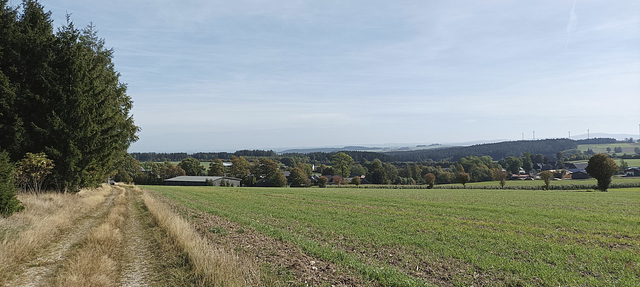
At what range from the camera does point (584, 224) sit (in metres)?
17.3

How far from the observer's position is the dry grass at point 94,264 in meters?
6.69

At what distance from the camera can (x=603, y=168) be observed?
5469 cm

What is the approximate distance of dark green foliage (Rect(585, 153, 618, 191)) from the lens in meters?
54.3

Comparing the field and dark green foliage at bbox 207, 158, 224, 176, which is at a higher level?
the field

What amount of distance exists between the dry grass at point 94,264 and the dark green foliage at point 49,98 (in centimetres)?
1368

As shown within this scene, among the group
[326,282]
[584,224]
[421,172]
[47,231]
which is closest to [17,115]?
[47,231]

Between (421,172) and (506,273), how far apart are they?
12946 cm

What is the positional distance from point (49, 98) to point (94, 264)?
19.0 meters

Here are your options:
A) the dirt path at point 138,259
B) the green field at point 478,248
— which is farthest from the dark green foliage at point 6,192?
the green field at point 478,248

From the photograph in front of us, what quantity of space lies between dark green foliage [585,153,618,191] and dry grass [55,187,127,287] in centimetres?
6974

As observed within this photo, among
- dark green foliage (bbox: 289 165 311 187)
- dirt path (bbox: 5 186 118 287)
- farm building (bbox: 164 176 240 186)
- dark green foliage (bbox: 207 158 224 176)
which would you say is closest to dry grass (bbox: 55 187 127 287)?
dirt path (bbox: 5 186 118 287)

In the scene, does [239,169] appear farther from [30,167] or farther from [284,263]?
[284,263]

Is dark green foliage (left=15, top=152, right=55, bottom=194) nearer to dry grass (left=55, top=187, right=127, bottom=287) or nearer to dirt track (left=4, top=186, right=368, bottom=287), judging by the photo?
dirt track (left=4, top=186, right=368, bottom=287)

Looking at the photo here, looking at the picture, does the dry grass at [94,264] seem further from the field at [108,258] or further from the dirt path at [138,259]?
the dirt path at [138,259]
